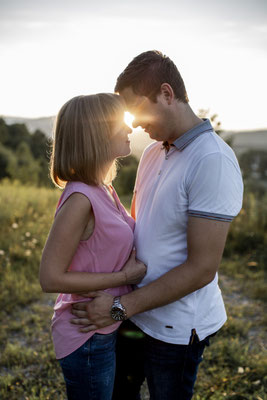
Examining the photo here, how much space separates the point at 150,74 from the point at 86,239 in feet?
3.01

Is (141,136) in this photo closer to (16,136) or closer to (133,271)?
(133,271)

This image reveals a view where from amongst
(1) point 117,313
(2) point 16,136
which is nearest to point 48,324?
(1) point 117,313

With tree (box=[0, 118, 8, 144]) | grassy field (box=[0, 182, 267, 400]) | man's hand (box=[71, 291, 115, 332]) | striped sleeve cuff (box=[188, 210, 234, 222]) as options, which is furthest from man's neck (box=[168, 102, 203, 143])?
tree (box=[0, 118, 8, 144])

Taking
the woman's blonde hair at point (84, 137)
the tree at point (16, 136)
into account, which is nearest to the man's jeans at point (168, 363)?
the woman's blonde hair at point (84, 137)

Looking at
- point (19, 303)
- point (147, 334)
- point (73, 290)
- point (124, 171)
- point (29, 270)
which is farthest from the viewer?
point (124, 171)

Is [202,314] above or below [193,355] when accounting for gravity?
above

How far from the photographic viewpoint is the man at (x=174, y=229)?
1483mm

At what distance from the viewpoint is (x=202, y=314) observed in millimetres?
1708

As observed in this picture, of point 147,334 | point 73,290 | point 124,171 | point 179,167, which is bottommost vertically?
point 124,171

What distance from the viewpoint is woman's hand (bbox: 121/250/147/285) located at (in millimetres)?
1675

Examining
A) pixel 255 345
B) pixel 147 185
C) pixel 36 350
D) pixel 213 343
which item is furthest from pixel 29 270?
pixel 147 185

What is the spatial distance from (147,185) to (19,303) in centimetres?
302

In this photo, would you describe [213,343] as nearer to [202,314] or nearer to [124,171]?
[202,314]

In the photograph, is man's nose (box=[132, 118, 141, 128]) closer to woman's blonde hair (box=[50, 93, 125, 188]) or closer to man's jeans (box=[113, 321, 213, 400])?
woman's blonde hair (box=[50, 93, 125, 188])
